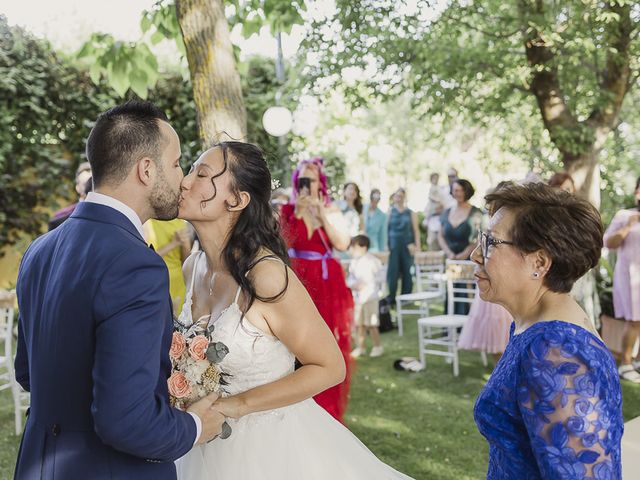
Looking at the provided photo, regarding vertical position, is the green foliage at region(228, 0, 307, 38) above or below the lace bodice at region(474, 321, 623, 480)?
above

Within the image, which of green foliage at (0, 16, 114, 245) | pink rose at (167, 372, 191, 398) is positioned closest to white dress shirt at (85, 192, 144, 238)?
Answer: pink rose at (167, 372, 191, 398)

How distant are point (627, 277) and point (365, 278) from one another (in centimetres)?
308

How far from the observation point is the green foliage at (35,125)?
11.4m

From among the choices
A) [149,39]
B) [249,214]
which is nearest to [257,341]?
[249,214]

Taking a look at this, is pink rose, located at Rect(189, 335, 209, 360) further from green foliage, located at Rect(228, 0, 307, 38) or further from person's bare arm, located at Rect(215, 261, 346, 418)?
green foliage, located at Rect(228, 0, 307, 38)

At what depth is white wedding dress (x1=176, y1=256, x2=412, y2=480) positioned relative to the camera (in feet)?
7.89

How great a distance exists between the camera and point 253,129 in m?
13.8

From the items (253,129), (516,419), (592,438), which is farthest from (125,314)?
(253,129)

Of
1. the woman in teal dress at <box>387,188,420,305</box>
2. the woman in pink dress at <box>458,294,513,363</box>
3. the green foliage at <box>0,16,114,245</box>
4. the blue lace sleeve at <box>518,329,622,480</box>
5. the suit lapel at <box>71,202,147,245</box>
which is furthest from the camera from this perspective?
the green foliage at <box>0,16,114,245</box>

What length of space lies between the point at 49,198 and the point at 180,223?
7183mm

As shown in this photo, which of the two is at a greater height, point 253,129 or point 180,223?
point 253,129

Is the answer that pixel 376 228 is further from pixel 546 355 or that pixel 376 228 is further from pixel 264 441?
pixel 546 355

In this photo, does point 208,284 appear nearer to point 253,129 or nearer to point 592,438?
point 592,438

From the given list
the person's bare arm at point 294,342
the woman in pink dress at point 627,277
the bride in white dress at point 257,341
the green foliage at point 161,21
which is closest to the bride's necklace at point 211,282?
the bride in white dress at point 257,341
